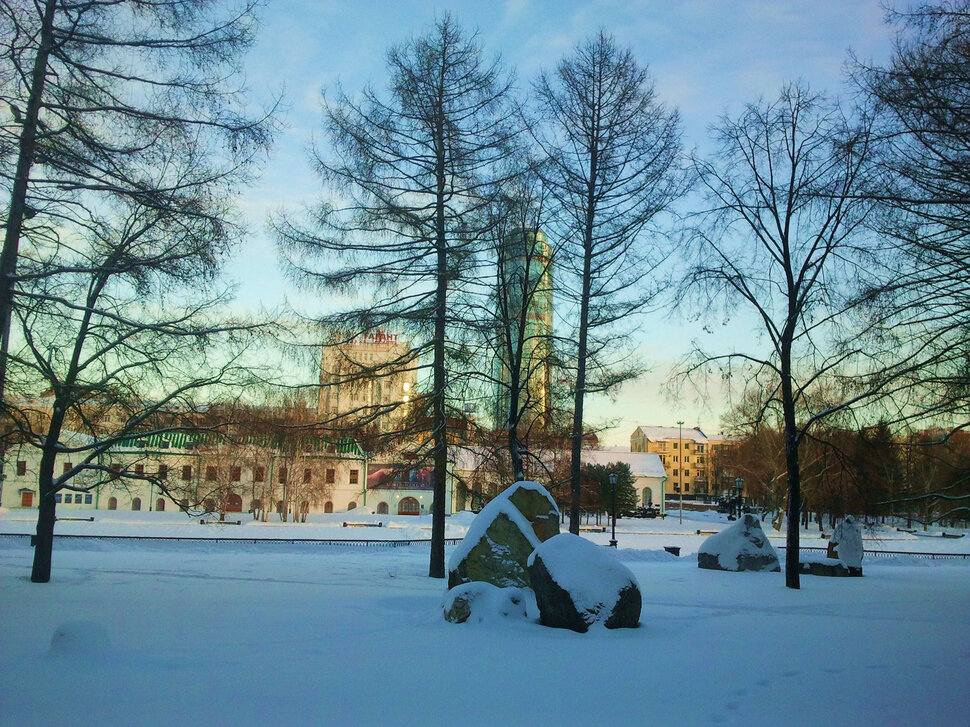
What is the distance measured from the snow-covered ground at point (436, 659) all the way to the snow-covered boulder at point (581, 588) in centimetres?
22

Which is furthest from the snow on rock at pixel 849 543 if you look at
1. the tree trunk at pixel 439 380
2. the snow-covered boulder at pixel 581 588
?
the snow-covered boulder at pixel 581 588

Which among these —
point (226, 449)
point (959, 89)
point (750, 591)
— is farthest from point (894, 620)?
point (226, 449)

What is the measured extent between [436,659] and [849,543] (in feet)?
48.5

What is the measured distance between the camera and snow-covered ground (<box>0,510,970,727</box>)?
16.6ft

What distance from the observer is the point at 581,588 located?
8141mm

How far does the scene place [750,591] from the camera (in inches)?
499

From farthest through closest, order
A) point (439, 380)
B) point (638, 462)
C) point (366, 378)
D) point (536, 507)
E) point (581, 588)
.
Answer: point (638, 462) → point (439, 380) → point (366, 378) → point (536, 507) → point (581, 588)

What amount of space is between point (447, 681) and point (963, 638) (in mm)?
6174

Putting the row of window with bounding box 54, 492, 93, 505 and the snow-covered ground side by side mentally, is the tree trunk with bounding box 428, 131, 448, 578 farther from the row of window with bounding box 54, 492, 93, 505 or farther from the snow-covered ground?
the row of window with bounding box 54, 492, 93, 505

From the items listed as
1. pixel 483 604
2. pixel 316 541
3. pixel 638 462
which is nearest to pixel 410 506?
pixel 638 462

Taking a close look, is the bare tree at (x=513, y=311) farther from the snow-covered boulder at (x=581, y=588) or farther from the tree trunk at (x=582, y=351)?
the snow-covered boulder at (x=581, y=588)

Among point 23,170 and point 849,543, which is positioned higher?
point 23,170

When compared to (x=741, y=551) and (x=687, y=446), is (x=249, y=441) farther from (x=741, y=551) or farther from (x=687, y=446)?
(x=687, y=446)

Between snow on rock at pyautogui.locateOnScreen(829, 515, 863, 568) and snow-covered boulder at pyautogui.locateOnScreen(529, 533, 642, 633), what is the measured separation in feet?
38.8
